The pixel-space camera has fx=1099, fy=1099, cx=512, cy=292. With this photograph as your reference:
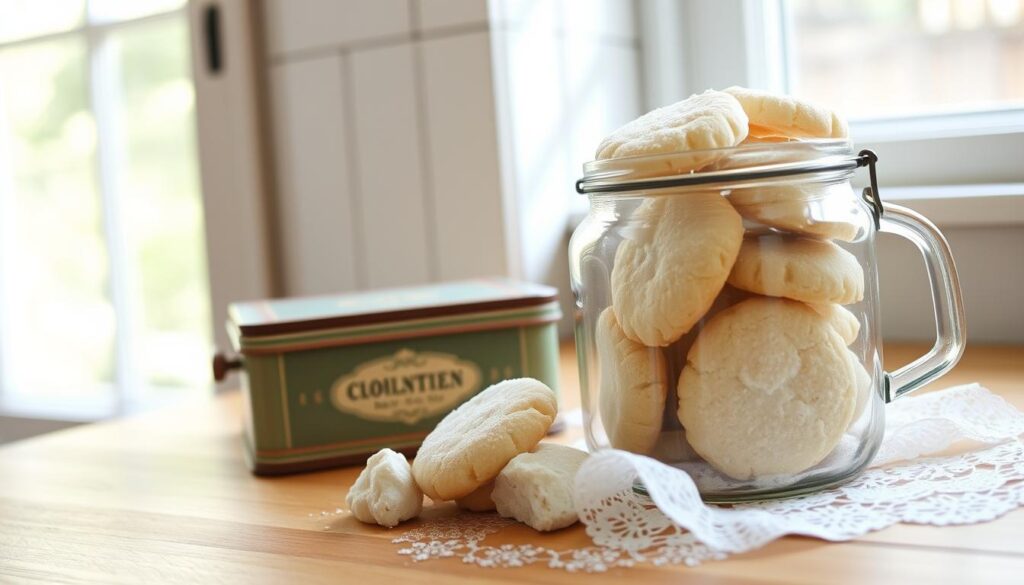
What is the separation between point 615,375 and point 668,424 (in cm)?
4

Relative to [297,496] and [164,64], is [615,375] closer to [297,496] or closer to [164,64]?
[297,496]

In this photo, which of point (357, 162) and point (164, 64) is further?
point (164, 64)

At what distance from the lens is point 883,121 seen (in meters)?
1.36

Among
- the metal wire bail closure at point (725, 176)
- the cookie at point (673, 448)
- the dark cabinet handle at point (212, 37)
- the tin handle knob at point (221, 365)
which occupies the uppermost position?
the dark cabinet handle at point (212, 37)

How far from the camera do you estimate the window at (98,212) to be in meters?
1.71

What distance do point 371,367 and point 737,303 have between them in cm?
36

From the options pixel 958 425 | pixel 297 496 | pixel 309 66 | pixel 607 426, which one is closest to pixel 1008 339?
pixel 958 425

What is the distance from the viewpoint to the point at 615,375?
2.13ft

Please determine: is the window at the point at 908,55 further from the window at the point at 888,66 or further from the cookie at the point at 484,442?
the cookie at the point at 484,442

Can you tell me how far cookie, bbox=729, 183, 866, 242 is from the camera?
2.01ft

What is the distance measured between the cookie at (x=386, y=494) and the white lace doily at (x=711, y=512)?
0.02 metres

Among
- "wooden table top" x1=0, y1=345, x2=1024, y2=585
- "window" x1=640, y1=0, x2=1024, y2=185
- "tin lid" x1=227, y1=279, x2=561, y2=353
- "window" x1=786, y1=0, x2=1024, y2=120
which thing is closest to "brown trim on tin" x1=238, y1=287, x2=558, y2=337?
"tin lid" x1=227, y1=279, x2=561, y2=353

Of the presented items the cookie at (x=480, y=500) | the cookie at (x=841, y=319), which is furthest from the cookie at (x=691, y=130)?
the cookie at (x=480, y=500)

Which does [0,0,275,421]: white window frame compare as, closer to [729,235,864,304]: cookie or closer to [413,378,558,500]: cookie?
[413,378,558,500]: cookie
